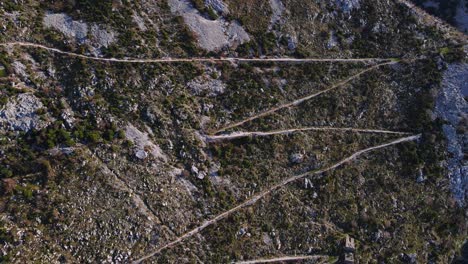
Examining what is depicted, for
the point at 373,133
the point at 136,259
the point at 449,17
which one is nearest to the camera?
the point at 136,259

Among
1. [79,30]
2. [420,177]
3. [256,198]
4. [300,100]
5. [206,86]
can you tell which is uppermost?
[79,30]

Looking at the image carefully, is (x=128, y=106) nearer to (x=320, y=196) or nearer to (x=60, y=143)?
(x=60, y=143)

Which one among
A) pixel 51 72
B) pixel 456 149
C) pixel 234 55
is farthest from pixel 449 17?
pixel 51 72

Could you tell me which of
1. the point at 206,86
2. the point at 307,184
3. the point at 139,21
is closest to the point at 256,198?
the point at 307,184

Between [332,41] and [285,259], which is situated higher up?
[332,41]

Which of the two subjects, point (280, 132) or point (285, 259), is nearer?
Answer: point (285, 259)

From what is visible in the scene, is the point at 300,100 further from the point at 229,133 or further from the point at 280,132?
the point at 229,133

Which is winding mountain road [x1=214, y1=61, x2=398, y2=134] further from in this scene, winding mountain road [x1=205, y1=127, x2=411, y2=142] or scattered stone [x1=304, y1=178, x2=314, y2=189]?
scattered stone [x1=304, y1=178, x2=314, y2=189]

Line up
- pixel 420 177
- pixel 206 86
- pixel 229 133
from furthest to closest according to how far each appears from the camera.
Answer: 1. pixel 420 177
2. pixel 206 86
3. pixel 229 133

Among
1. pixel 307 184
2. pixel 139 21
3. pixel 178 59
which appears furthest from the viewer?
pixel 139 21
